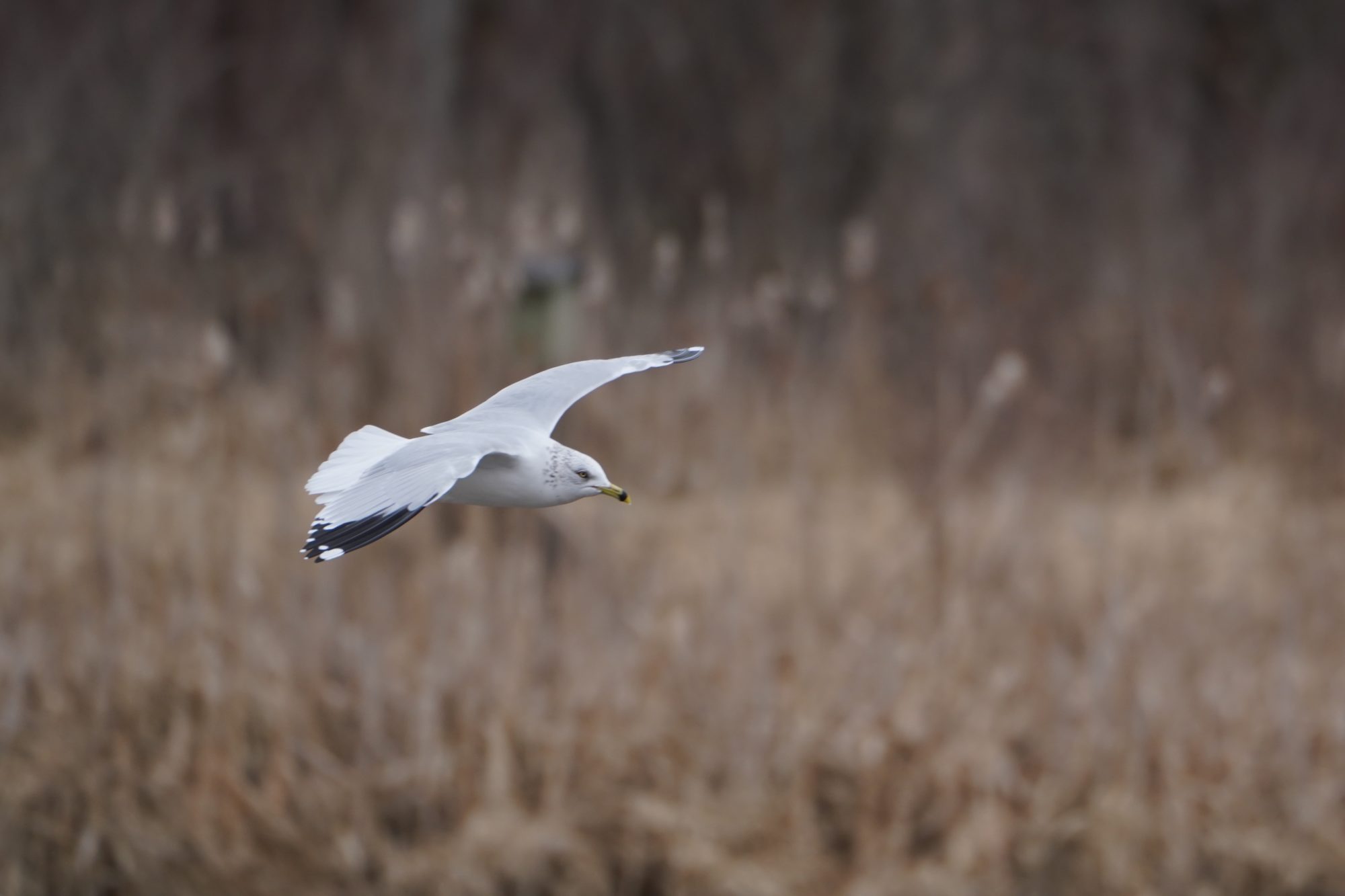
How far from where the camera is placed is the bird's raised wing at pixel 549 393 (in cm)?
101

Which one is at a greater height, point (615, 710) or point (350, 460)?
point (350, 460)

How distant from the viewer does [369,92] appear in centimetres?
596

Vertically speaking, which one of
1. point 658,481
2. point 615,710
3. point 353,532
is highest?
point 658,481

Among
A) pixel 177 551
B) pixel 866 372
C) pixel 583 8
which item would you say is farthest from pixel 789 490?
pixel 583 8

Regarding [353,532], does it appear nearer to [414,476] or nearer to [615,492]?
[414,476]

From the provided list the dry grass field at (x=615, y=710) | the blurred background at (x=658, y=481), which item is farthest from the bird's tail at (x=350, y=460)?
Result: the dry grass field at (x=615, y=710)

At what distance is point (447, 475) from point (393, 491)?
0.04 m

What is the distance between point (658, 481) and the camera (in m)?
4.33

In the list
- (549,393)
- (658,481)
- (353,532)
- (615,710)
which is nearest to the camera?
(353,532)

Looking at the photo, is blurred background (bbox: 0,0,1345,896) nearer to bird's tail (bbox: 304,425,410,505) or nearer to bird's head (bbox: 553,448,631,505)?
bird's tail (bbox: 304,425,410,505)

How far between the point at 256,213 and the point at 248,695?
3199mm

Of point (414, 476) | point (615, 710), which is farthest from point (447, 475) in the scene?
point (615, 710)

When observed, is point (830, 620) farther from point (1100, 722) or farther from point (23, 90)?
point (23, 90)

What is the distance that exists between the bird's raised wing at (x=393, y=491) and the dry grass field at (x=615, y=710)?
7.27 feet
